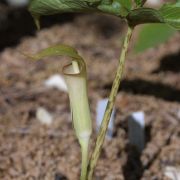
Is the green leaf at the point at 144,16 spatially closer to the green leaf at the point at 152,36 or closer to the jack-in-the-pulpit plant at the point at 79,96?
the jack-in-the-pulpit plant at the point at 79,96

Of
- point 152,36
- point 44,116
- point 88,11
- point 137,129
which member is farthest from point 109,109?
point 152,36

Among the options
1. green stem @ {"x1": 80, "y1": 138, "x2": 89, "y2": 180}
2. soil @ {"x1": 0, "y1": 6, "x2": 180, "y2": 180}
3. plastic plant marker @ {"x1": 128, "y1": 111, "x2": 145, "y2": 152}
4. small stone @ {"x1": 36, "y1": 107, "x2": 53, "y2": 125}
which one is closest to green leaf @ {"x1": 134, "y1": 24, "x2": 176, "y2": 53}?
soil @ {"x1": 0, "y1": 6, "x2": 180, "y2": 180}

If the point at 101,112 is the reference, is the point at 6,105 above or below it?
below

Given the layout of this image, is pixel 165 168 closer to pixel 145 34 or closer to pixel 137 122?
pixel 137 122

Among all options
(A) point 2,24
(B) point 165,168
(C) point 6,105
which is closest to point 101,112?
(B) point 165,168

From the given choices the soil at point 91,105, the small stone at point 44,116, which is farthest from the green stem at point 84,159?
the small stone at point 44,116

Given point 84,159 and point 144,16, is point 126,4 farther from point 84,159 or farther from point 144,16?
point 84,159
